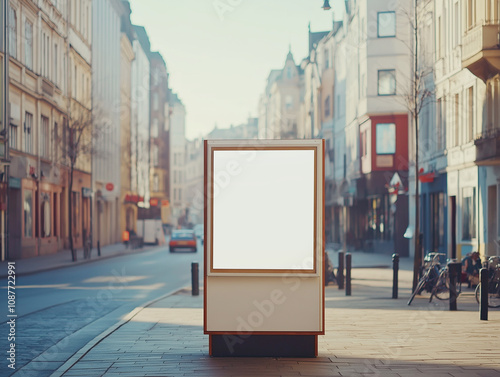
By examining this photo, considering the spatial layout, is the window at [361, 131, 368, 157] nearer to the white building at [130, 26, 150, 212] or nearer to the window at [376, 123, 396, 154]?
the window at [376, 123, 396, 154]

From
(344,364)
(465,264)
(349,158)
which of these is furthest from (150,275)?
(349,158)

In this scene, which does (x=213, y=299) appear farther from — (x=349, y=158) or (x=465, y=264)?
(x=349, y=158)

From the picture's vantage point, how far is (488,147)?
24859mm

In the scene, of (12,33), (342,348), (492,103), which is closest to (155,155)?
(12,33)

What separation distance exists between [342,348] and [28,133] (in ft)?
104

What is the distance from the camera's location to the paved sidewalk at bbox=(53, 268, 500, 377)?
8344mm

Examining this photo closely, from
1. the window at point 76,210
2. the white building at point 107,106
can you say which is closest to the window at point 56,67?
the window at point 76,210

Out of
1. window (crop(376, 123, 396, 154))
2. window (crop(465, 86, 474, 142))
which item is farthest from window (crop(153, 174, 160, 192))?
window (crop(465, 86, 474, 142))

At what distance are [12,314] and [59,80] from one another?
33.2 m

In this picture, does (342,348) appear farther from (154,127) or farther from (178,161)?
(178,161)

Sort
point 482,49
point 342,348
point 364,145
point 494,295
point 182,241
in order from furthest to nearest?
point 182,241 < point 364,145 < point 482,49 < point 494,295 < point 342,348

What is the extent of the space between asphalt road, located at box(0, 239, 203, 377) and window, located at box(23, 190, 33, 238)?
23.8 ft

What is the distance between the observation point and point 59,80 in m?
46.4

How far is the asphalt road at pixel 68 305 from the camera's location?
33.6 ft
